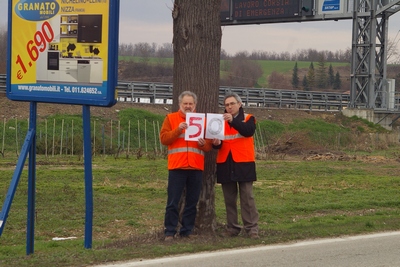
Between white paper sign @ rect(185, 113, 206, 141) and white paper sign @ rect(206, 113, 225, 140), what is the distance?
13cm

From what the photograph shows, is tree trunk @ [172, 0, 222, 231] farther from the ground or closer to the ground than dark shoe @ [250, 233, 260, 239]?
farther from the ground

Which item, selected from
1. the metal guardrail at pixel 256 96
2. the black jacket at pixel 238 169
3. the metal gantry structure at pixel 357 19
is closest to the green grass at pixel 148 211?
the black jacket at pixel 238 169

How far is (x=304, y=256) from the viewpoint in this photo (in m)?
8.66

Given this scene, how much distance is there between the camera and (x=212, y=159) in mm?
10031

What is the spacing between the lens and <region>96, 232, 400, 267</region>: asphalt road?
26.5 ft

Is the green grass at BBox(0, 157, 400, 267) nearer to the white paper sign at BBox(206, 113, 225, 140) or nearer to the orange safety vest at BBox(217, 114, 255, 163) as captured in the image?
the orange safety vest at BBox(217, 114, 255, 163)

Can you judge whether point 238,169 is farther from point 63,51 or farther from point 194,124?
point 63,51

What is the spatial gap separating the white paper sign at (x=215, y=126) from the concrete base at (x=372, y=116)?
3744 cm

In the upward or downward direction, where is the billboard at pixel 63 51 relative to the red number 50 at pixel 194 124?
upward

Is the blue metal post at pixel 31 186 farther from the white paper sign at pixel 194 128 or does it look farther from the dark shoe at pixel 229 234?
the dark shoe at pixel 229 234

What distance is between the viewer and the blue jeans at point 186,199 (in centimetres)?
945

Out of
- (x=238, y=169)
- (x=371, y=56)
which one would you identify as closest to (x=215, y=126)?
(x=238, y=169)

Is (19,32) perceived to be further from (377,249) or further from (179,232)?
(377,249)

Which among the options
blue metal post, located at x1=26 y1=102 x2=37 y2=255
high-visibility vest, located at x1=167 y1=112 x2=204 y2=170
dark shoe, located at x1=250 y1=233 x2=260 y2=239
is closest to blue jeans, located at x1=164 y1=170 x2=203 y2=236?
high-visibility vest, located at x1=167 y1=112 x2=204 y2=170
